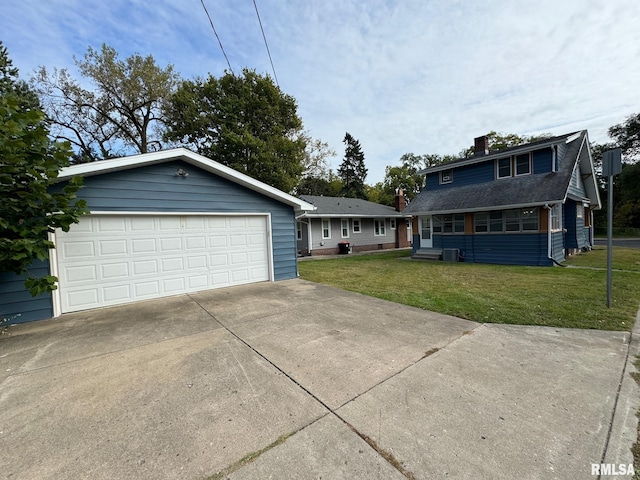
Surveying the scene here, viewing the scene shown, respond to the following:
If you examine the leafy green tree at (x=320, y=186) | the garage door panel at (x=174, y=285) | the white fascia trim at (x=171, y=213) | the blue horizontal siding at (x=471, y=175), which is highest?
the leafy green tree at (x=320, y=186)

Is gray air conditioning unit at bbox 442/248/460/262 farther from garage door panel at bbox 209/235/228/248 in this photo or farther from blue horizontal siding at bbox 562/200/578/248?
garage door panel at bbox 209/235/228/248

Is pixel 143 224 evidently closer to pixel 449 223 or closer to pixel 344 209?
pixel 449 223

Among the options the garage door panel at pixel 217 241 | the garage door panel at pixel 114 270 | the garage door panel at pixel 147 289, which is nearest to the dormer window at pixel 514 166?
the garage door panel at pixel 217 241

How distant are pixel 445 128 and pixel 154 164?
20207mm

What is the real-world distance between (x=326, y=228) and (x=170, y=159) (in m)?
12.0

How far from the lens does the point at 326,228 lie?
17.9 m

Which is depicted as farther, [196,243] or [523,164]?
[523,164]

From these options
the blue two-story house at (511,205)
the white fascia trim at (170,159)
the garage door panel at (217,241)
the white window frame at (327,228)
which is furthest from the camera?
the white window frame at (327,228)

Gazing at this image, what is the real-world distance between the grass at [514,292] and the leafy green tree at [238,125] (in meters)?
12.6

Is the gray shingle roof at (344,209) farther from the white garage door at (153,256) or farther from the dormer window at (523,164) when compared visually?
the white garage door at (153,256)

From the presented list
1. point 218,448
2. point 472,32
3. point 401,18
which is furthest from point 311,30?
point 218,448

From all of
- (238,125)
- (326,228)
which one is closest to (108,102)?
(238,125)

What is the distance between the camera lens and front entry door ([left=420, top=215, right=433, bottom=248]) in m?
14.9

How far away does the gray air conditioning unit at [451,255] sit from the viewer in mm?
13070
